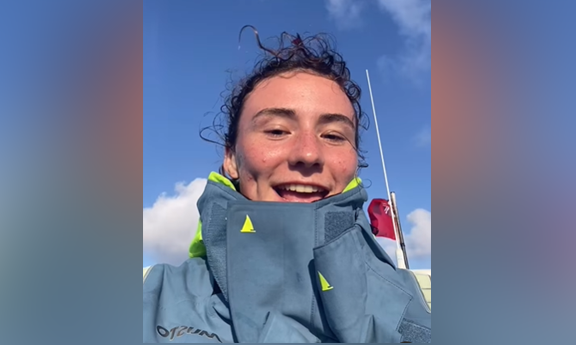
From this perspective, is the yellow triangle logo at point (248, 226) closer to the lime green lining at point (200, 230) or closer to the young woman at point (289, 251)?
the young woman at point (289, 251)

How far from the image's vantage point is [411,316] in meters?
1.29

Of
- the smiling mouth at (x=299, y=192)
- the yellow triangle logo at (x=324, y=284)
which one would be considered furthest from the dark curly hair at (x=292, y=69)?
the yellow triangle logo at (x=324, y=284)

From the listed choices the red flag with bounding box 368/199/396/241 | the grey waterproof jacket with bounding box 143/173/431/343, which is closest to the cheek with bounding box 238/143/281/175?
the grey waterproof jacket with bounding box 143/173/431/343

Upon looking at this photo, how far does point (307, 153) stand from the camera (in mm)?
1341

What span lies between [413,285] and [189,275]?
26.5 inches

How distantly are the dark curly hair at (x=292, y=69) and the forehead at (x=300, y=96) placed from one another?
0.07ft

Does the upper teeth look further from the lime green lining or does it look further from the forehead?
the forehead

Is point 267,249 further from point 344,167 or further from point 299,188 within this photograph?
point 344,167

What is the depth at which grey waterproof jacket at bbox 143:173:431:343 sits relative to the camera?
124 cm

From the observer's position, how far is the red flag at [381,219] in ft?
4.70

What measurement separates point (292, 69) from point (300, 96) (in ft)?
0.38

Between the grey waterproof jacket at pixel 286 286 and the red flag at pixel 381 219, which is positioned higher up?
the red flag at pixel 381 219

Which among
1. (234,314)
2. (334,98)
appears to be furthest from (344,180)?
(234,314)

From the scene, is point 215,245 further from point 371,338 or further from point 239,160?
point 371,338
